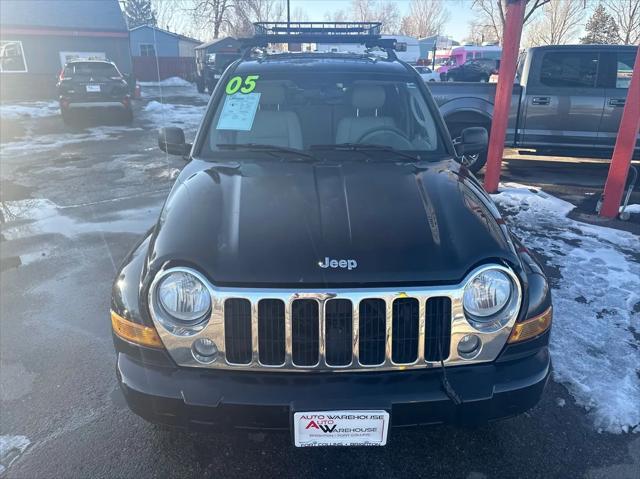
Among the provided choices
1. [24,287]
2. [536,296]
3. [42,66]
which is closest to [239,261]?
[536,296]

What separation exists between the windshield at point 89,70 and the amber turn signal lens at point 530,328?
14.9m

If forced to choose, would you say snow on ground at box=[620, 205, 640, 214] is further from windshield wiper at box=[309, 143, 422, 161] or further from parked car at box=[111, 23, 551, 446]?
parked car at box=[111, 23, 551, 446]

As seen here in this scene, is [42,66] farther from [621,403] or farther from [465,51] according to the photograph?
[621,403]

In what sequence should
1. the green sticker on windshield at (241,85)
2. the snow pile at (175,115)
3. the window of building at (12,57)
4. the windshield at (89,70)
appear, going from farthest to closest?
1. the window of building at (12,57)
2. the snow pile at (175,115)
3. the windshield at (89,70)
4. the green sticker on windshield at (241,85)

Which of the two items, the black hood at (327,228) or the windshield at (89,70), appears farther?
the windshield at (89,70)

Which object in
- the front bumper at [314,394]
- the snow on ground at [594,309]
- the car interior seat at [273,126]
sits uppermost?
the car interior seat at [273,126]

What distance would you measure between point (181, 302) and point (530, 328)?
154cm

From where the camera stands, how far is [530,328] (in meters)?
2.19

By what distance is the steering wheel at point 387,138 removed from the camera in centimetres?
326

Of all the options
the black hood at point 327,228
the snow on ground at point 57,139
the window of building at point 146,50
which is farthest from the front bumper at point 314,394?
the window of building at point 146,50

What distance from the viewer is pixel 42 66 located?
76.5ft

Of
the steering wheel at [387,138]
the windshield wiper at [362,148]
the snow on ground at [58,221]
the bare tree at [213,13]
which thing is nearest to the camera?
the windshield wiper at [362,148]

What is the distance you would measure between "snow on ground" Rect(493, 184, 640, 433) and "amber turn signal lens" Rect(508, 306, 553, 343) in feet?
3.17

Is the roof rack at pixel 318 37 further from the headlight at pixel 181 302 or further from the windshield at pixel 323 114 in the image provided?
the headlight at pixel 181 302
